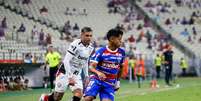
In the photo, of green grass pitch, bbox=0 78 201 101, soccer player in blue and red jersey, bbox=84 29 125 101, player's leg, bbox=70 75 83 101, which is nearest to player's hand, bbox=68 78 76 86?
player's leg, bbox=70 75 83 101

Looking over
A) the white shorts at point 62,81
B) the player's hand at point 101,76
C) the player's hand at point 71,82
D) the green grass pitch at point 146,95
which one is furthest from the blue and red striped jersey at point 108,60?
the green grass pitch at point 146,95

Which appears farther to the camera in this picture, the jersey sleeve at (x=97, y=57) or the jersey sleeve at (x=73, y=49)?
the jersey sleeve at (x=73, y=49)

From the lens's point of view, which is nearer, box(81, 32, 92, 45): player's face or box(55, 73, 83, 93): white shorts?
box(81, 32, 92, 45): player's face

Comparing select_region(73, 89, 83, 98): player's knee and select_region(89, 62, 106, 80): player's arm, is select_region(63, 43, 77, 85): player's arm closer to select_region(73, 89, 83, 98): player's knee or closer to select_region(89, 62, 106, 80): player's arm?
select_region(73, 89, 83, 98): player's knee

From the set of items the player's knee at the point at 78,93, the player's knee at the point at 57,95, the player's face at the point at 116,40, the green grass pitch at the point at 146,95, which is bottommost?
the green grass pitch at the point at 146,95

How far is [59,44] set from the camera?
39312 mm

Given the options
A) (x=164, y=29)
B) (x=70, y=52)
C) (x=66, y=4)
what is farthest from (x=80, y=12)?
(x=70, y=52)

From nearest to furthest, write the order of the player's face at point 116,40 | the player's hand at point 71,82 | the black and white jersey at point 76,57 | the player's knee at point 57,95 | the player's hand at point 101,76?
1. the player's face at point 116,40
2. the player's hand at point 101,76
3. the player's hand at point 71,82
4. the black and white jersey at point 76,57
5. the player's knee at point 57,95

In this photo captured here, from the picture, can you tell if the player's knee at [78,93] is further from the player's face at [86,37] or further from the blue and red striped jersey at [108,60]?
the blue and red striped jersey at [108,60]

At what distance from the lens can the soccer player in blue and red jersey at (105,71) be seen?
12.1 m

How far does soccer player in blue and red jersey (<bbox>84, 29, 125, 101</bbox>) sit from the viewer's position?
1209cm

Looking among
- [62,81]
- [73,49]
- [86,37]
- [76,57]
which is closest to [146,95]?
[62,81]

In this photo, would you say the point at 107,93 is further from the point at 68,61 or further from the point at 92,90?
the point at 68,61

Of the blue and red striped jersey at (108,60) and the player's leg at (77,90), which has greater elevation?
the blue and red striped jersey at (108,60)
